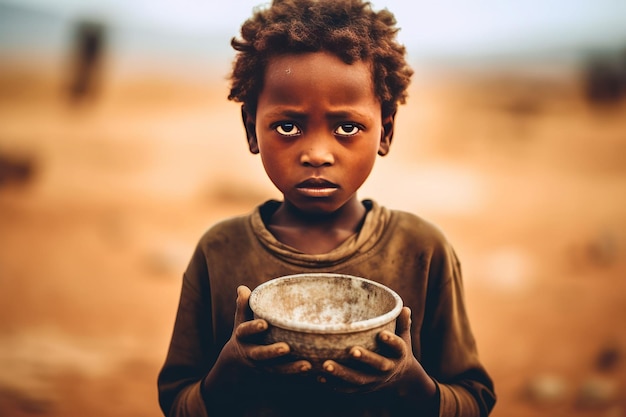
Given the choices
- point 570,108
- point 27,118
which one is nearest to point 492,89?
point 570,108

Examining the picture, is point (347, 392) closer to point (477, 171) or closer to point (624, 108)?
point (477, 171)

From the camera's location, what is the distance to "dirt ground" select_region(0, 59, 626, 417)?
4.89 meters

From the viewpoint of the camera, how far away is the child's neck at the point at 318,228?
5.83ft

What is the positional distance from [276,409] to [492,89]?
17.0 meters

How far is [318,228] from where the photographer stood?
1802 mm

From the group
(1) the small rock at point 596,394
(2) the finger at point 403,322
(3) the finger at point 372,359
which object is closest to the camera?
(3) the finger at point 372,359

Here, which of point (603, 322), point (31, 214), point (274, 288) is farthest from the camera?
point (31, 214)

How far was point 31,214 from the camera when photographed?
8.20 meters

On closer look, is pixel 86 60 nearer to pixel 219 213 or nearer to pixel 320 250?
pixel 219 213

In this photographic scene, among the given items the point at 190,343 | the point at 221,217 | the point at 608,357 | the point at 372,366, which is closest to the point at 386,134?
the point at 372,366

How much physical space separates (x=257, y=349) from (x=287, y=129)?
61 centimetres

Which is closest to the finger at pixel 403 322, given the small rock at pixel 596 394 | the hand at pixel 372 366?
the hand at pixel 372 366

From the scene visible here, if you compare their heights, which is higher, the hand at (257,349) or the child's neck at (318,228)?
the child's neck at (318,228)

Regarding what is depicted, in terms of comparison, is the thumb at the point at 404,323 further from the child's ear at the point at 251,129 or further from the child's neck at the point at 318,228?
the child's ear at the point at 251,129
